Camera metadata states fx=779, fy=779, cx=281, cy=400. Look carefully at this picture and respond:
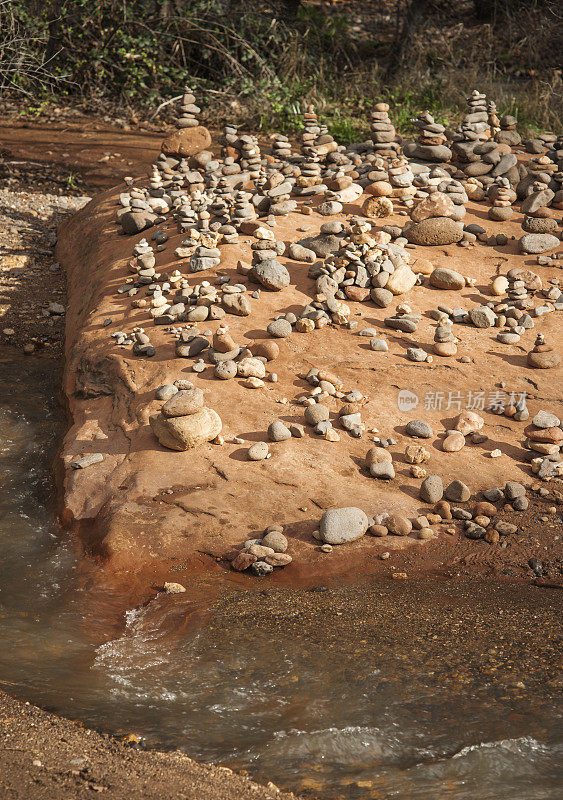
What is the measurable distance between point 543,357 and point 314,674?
2.40 metres

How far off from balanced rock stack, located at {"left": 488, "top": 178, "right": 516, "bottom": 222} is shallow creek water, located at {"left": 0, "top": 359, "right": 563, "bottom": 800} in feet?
10.3

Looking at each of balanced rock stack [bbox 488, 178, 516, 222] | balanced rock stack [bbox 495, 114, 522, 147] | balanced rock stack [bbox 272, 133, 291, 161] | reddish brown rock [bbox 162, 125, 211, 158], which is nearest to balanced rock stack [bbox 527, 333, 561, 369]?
balanced rock stack [bbox 488, 178, 516, 222]

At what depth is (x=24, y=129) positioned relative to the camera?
9.41 metres

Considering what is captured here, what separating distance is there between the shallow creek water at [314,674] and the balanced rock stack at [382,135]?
4.13 meters

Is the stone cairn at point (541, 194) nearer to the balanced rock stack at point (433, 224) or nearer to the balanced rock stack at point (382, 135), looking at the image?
the balanced rock stack at point (433, 224)

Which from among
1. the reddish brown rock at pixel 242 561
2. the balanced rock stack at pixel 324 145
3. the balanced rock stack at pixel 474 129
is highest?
the balanced rock stack at pixel 474 129

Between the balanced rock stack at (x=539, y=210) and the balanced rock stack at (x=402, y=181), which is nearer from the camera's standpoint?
the balanced rock stack at (x=539, y=210)

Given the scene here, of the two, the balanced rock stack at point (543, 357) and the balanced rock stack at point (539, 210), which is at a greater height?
the balanced rock stack at point (539, 210)

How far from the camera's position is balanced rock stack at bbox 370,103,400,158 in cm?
625

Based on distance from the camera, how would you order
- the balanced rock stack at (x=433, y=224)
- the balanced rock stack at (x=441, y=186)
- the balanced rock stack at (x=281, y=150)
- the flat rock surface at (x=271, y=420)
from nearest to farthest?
the flat rock surface at (x=271, y=420) < the balanced rock stack at (x=433, y=224) < the balanced rock stack at (x=441, y=186) < the balanced rock stack at (x=281, y=150)

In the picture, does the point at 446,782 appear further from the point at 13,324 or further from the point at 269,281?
the point at 13,324

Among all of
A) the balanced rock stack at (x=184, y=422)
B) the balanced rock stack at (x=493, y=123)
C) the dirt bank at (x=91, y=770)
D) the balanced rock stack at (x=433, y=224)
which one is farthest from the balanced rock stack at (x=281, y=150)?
the dirt bank at (x=91, y=770)

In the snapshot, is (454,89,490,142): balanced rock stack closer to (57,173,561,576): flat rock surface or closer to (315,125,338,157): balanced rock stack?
(315,125,338,157): balanced rock stack

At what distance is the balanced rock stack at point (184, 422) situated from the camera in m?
3.62
